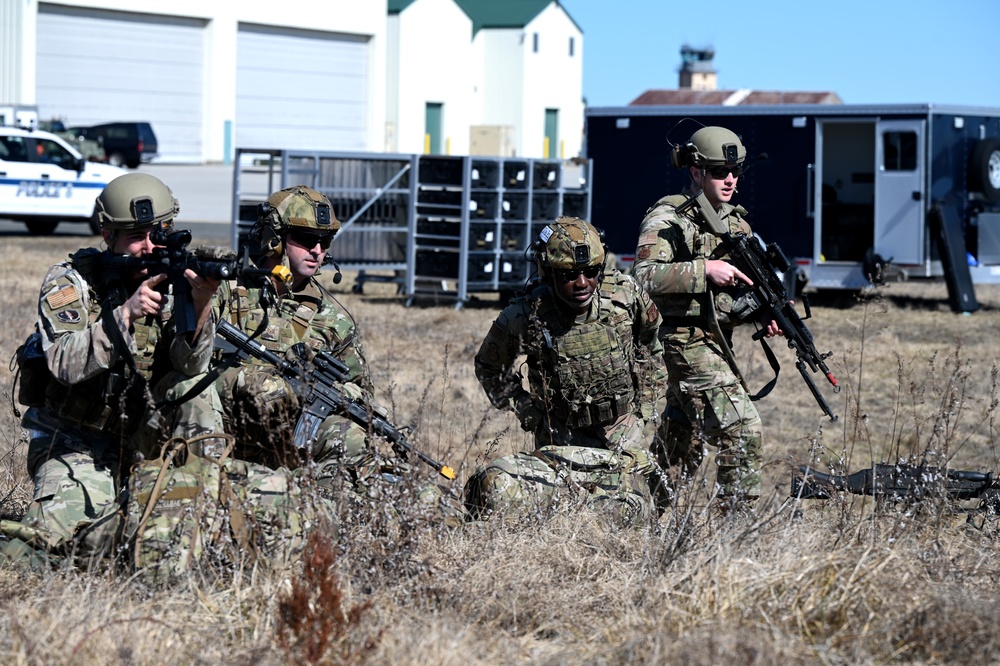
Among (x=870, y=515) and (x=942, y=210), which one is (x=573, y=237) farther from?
(x=942, y=210)

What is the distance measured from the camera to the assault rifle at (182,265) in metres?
3.81

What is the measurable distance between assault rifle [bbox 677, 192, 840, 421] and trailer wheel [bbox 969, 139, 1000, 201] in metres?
8.69

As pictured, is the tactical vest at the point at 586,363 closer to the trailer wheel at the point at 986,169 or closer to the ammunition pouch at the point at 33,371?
the ammunition pouch at the point at 33,371

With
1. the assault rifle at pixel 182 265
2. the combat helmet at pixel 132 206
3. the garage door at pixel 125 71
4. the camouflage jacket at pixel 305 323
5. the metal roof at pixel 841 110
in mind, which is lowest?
the camouflage jacket at pixel 305 323

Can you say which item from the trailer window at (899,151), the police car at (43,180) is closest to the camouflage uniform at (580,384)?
the trailer window at (899,151)

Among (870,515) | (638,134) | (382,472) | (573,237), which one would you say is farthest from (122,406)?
(638,134)

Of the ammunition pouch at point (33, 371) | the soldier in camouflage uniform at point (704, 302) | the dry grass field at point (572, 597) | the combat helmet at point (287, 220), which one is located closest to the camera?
the dry grass field at point (572, 597)

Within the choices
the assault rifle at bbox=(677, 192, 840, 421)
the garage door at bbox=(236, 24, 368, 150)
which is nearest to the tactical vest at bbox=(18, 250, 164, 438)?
the assault rifle at bbox=(677, 192, 840, 421)

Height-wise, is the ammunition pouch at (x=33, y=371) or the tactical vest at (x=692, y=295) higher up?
the tactical vest at (x=692, y=295)

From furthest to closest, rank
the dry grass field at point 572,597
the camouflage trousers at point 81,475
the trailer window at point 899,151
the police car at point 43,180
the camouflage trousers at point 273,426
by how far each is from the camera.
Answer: the police car at point 43,180 → the trailer window at point 899,151 → the camouflage trousers at point 273,426 → the camouflage trousers at point 81,475 → the dry grass field at point 572,597

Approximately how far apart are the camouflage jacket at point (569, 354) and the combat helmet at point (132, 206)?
4.39 feet

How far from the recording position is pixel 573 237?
4.69 m

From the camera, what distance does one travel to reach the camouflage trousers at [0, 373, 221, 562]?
3.96m

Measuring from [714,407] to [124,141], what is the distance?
29.2 meters
